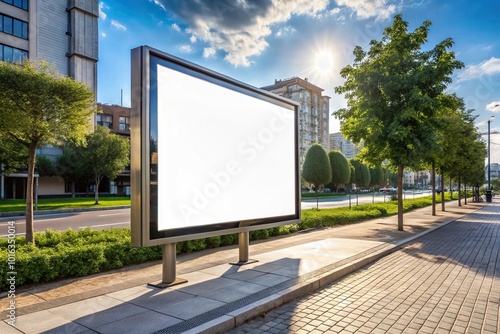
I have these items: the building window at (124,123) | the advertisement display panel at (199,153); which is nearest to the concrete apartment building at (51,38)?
the building window at (124,123)

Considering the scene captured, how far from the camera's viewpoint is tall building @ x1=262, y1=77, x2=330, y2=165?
92.0m

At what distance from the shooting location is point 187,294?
5.20 meters

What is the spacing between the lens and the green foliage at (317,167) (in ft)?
184

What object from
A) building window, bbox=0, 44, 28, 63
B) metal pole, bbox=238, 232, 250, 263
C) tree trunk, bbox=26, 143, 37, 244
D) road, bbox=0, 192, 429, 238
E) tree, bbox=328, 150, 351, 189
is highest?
building window, bbox=0, 44, 28, 63

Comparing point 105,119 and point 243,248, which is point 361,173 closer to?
point 105,119

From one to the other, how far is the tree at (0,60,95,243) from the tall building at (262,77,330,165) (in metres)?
81.1

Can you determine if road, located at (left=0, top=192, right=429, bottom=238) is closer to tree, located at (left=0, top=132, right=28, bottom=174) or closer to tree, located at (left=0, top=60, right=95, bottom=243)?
tree, located at (left=0, top=60, right=95, bottom=243)

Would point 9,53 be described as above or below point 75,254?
above

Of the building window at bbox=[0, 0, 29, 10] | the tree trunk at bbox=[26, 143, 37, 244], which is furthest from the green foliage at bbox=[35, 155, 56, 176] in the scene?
the tree trunk at bbox=[26, 143, 37, 244]

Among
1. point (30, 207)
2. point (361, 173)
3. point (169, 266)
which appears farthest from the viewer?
point (361, 173)

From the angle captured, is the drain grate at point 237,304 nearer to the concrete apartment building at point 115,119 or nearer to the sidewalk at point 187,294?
the sidewalk at point 187,294

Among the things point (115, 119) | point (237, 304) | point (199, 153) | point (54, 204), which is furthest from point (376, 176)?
point (237, 304)

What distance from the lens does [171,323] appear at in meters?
4.06

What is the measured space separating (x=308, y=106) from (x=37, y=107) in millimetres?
89944
